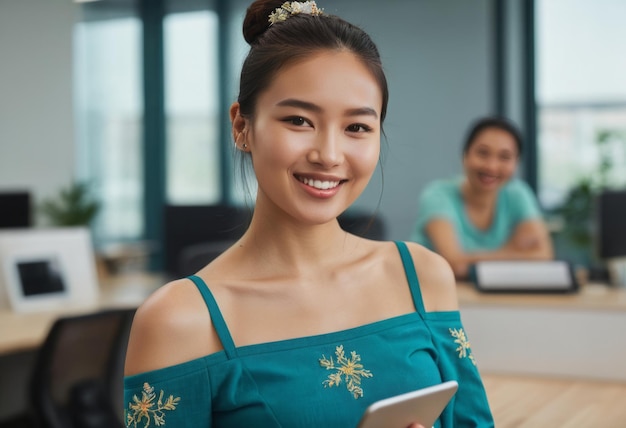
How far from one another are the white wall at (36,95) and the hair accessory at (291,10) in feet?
18.2

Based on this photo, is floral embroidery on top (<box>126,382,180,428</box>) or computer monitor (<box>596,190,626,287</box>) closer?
floral embroidery on top (<box>126,382,180,428</box>)

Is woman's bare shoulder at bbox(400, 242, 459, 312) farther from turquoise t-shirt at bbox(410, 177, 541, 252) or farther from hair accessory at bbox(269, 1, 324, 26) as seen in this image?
turquoise t-shirt at bbox(410, 177, 541, 252)

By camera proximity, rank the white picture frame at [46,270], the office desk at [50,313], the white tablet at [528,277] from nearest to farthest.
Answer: the white tablet at [528,277] → the office desk at [50,313] → the white picture frame at [46,270]

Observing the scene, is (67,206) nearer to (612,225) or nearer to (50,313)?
(50,313)

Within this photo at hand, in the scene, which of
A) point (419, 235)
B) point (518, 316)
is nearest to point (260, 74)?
point (518, 316)

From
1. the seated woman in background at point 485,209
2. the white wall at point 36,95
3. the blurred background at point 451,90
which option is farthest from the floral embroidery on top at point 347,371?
the white wall at point 36,95

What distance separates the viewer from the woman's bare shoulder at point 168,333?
4.06 feet

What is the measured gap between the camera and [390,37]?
6.99 metres

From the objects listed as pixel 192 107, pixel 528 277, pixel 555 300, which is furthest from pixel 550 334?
pixel 192 107

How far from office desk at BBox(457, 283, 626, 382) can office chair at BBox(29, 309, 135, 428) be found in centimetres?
142

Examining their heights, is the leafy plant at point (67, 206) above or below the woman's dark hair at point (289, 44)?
below

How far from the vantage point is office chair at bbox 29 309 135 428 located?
3080 millimetres

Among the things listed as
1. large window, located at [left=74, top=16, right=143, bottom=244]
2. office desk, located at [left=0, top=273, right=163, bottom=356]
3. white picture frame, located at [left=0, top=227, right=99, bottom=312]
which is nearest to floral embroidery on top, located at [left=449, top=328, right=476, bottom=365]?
office desk, located at [left=0, top=273, right=163, bottom=356]

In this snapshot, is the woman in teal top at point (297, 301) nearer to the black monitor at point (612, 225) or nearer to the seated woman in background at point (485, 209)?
the seated woman in background at point (485, 209)
